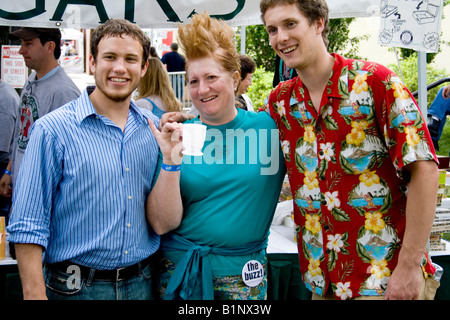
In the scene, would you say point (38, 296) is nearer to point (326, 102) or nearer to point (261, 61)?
point (326, 102)

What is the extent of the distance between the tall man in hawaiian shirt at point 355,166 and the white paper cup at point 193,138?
0.48 m

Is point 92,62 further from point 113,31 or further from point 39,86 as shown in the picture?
point 39,86

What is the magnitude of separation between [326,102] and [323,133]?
0.14 meters

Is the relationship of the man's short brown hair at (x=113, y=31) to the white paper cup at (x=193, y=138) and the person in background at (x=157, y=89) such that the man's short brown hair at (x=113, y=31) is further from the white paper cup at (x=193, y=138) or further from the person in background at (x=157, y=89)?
the person in background at (x=157, y=89)

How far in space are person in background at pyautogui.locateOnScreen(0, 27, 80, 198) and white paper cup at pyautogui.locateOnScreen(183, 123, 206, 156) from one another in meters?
1.99

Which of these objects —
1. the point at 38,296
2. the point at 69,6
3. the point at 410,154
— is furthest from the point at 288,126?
the point at 69,6

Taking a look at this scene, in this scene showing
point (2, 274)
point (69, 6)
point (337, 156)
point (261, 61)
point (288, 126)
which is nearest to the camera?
point (337, 156)

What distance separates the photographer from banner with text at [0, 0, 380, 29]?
3.22 meters

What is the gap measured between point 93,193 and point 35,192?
A: 227 millimetres

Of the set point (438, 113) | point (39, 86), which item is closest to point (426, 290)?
point (39, 86)

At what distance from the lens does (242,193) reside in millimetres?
2197

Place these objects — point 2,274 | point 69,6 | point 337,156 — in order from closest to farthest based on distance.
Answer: point 337,156 → point 2,274 → point 69,6

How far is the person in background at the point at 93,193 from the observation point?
190 centimetres

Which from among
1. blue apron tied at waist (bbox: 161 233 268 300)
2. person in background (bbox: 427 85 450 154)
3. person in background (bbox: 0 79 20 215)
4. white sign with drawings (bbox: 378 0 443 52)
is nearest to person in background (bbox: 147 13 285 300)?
blue apron tied at waist (bbox: 161 233 268 300)
